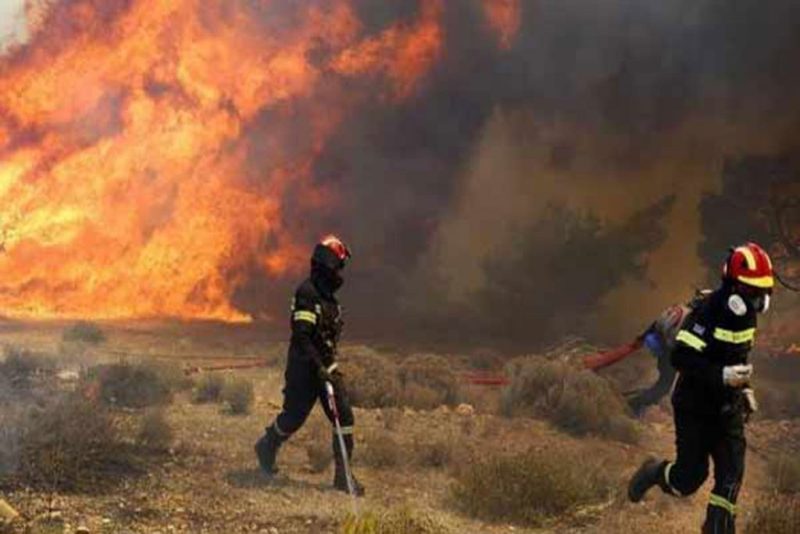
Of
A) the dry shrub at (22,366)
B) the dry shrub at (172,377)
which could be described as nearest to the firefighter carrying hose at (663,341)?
the dry shrub at (172,377)

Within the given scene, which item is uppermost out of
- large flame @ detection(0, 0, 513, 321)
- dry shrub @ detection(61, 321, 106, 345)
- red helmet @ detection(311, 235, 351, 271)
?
large flame @ detection(0, 0, 513, 321)

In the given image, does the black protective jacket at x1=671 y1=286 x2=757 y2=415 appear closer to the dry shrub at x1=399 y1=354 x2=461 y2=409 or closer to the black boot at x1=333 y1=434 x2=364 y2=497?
the black boot at x1=333 y1=434 x2=364 y2=497

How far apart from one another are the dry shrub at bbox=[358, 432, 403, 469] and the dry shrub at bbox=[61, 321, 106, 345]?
34.8 feet

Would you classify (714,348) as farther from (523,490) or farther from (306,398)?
(306,398)

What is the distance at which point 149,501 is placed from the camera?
268 inches

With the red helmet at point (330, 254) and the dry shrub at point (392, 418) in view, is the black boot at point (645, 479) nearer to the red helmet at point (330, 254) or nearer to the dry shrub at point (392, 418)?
the red helmet at point (330, 254)

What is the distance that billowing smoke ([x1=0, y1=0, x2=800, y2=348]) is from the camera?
2272cm

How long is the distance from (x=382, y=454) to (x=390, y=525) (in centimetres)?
327

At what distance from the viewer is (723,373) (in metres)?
5.88

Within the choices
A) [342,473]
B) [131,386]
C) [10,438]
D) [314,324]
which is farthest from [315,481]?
[131,386]

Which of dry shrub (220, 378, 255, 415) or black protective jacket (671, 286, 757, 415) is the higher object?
black protective jacket (671, 286, 757, 415)

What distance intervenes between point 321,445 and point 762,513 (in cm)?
411

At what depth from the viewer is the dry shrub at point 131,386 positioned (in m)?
11.1

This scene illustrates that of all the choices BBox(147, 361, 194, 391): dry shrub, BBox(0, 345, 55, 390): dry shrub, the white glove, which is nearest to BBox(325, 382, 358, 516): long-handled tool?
the white glove
